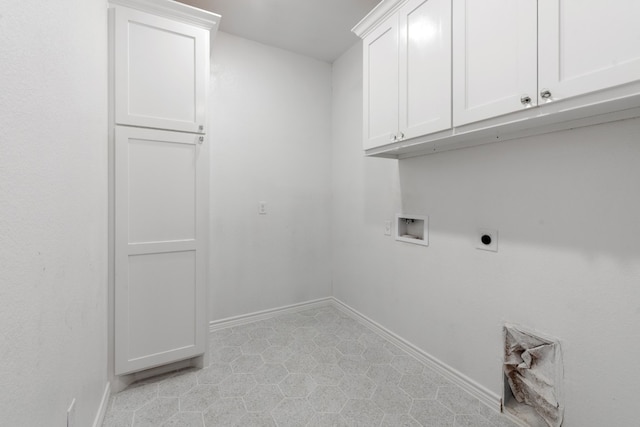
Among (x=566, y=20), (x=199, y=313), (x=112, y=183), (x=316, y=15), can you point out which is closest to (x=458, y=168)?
(x=566, y=20)

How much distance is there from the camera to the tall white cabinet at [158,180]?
1668 millimetres

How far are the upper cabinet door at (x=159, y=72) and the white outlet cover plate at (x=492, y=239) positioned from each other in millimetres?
1857

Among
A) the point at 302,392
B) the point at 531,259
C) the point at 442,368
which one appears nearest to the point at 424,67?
the point at 531,259

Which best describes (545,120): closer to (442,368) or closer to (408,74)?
(408,74)

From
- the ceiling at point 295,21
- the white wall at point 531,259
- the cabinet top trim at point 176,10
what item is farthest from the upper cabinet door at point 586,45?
A: the cabinet top trim at point 176,10

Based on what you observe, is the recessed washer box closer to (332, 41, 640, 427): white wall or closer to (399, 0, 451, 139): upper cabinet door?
(332, 41, 640, 427): white wall

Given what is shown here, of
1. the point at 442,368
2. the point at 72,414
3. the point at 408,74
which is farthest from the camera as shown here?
the point at 442,368

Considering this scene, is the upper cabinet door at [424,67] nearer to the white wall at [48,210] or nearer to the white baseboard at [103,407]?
the white wall at [48,210]

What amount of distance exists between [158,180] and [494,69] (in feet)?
6.20

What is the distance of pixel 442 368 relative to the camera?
6.11 feet

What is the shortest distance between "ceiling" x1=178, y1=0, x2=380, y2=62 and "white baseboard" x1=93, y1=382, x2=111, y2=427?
8.60ft

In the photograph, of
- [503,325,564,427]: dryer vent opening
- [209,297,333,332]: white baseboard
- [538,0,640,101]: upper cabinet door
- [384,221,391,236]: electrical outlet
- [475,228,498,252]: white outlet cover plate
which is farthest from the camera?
[209,297,333,332]: white baseboard

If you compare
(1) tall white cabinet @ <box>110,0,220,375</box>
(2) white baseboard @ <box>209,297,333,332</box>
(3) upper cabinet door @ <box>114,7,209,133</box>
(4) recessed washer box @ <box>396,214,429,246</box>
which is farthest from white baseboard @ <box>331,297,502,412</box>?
(3) upper cabinet door @ <box>114,7,209,133</box>

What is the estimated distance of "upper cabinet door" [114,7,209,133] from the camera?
1660 millimetres
